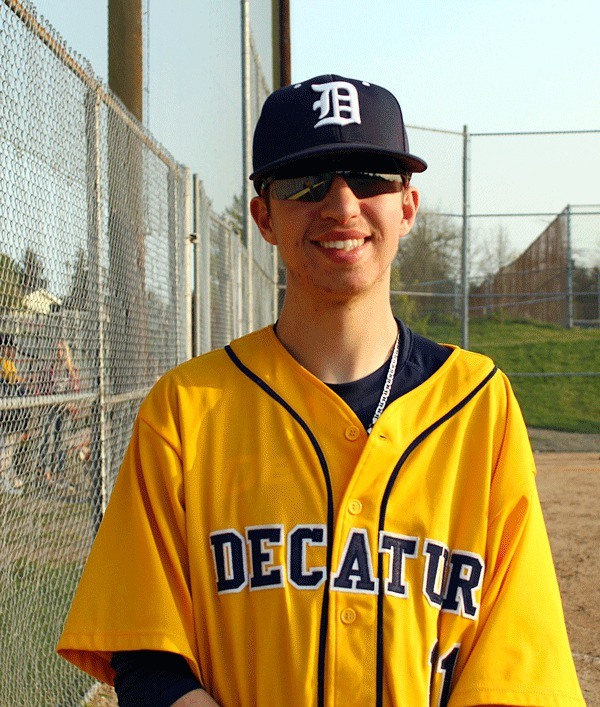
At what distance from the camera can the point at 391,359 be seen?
186 centimetres

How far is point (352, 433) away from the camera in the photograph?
5.67 feet

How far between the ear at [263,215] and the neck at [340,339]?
18 cm

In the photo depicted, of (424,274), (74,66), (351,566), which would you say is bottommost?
(351,566)

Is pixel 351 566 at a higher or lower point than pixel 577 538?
higher

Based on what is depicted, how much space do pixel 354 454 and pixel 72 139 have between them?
220 cm

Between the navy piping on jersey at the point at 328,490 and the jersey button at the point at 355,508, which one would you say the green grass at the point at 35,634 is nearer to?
the navy piping on jersey at the point at 328,490

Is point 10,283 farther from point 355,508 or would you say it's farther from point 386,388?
point 355,508

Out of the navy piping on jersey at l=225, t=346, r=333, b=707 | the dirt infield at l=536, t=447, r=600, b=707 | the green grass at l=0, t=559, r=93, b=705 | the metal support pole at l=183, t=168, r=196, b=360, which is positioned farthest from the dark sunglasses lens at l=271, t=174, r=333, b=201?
the metal support pole at l=183, t=168, r=196, b=360

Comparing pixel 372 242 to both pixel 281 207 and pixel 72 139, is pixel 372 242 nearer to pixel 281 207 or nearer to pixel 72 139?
pixel 281 207

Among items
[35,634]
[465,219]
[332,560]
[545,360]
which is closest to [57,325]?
[35,634]

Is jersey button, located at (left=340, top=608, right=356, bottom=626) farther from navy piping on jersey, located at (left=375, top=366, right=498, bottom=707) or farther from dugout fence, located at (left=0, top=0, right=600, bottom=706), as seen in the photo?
dugout fence, located at (left=0, top=0, right=600, bottom=706)

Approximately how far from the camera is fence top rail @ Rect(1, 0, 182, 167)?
2740 mm

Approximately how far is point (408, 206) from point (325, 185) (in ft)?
0.84

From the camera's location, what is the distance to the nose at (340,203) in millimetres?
1770
